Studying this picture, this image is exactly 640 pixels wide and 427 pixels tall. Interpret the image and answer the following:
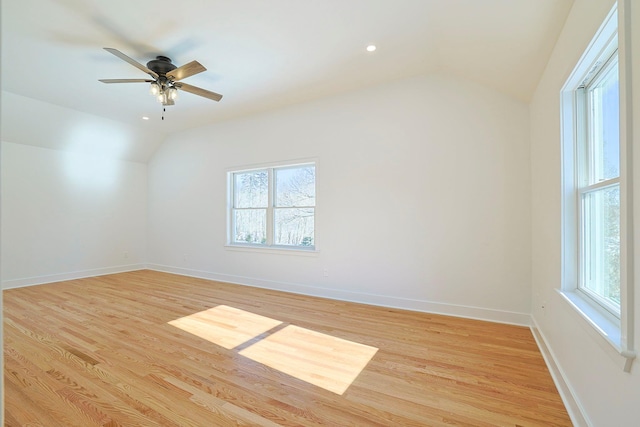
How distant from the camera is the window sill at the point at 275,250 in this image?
4613 millimetres

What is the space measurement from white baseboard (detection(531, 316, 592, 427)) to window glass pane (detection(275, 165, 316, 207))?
10.3 ft

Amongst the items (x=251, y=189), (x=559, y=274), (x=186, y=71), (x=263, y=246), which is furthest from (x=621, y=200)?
(x=251, y=189)

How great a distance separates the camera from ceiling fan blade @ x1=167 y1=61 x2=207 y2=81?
293cm

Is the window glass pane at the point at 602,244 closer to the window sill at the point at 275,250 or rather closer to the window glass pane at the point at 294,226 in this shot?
the window sill at the point at 275,250

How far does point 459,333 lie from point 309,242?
2.41 m

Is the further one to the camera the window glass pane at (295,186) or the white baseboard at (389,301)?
the window glass pane at (295,186)

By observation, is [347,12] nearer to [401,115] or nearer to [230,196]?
[401,115]

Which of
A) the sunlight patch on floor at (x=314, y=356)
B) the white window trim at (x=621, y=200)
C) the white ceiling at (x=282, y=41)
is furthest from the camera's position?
the white ceiling at (x=282, y=41)

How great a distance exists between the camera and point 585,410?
5.97ft

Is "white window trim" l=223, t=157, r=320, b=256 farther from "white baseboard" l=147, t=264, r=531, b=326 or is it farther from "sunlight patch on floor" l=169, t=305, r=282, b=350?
"sunlight patch on floor" l=169, t=305, r=282, b=350

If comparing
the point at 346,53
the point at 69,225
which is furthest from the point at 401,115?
the point at 69,225

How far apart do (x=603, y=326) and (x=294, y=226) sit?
3.81 metres

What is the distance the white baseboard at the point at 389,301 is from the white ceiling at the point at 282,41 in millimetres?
2411

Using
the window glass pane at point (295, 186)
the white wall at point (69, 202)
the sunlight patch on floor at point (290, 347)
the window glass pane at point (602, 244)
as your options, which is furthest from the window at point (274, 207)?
the window glass pane at point (602, 244)
